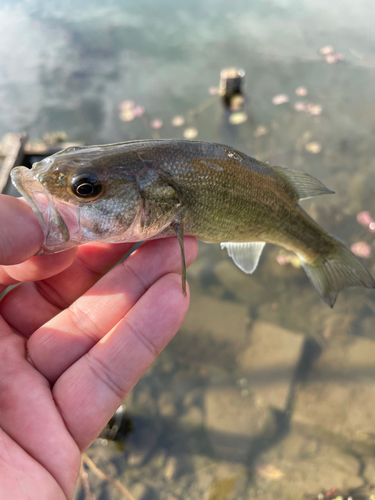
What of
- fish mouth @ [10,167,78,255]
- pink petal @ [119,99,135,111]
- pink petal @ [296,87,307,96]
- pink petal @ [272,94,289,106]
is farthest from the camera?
pink petal @ [119,99,135,111]

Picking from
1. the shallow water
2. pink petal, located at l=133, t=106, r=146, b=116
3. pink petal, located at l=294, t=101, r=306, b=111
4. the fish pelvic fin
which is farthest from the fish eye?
pink petal, located at l=294, t=101, r=306, b=111

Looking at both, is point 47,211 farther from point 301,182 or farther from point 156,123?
point 156,123

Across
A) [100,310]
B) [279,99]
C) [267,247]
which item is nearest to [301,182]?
[100,310]

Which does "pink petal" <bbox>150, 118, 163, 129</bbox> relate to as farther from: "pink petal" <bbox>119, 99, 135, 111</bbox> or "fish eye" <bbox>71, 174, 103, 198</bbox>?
"fish eye" <bbox>71, 174, 103, 198</bbox>

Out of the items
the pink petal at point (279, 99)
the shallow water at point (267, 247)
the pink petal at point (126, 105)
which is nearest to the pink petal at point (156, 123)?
the shallow water at point (267, 247)

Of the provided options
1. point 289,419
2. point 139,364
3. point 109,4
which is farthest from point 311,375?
point 109,4

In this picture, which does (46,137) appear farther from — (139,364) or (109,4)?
(109,4)
